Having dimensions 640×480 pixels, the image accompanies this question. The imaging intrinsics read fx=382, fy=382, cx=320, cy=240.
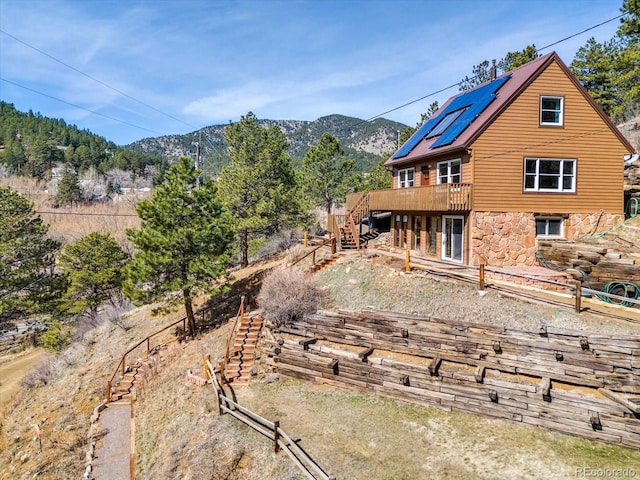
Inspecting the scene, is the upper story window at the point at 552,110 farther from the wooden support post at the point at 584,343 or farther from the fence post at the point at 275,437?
the fence post at the point at 275,437

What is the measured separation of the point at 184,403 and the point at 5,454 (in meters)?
8.79

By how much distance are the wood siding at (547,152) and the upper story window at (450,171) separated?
148 cm

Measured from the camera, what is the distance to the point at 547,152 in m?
18.6

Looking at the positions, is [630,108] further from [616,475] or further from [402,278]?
[616,475]

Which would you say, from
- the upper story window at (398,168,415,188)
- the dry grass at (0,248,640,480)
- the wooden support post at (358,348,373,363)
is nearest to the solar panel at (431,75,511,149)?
the upper story window at (398,168,415,188)

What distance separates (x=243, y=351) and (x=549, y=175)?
54.6 ft

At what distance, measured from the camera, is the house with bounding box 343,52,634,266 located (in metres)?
18.2

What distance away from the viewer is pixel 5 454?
15688 mm

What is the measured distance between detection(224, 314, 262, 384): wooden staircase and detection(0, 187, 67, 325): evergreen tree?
21562mm

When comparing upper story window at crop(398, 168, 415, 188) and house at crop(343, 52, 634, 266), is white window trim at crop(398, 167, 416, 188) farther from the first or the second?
house at crop(343, 52, 634, 266)

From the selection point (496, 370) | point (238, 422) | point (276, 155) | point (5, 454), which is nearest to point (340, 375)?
point (238, 422)

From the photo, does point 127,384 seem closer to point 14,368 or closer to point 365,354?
point 365,354

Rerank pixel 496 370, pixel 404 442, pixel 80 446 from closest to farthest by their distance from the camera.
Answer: pixel 404 442, pixel 496 370, pixel 80 446

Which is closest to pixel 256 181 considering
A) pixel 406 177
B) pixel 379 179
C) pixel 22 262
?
pixel 406 177
